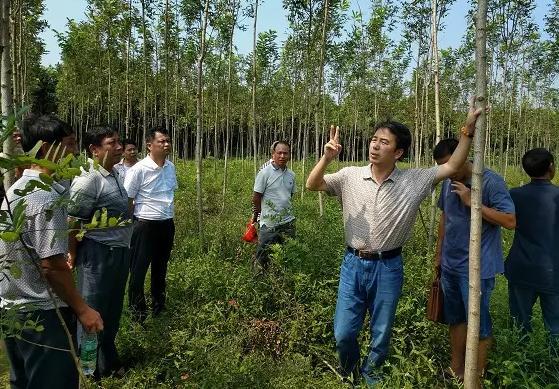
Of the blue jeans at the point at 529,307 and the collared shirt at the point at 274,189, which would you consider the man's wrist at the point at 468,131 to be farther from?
the collared shirt at the point at 274,189

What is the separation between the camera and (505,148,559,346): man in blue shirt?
10.8 feet

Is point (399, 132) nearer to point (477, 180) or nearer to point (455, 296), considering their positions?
point (477, 180)

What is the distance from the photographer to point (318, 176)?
294 cm

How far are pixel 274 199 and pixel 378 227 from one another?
2.40 meters

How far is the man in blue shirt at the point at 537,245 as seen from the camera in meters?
3.28

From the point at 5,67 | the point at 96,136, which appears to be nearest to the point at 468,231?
the point at 96,136

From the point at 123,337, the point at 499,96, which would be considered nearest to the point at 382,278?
the point at 123,337

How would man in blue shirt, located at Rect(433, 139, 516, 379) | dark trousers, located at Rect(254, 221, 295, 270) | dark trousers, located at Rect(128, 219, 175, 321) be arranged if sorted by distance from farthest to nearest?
dark trousers, located at Rect(254, 221, 295, 270) < dark trousers, located at Rect(128, 219, 175, 321) < man in blue shirt, located at Rect(433, 139, 516, 379)

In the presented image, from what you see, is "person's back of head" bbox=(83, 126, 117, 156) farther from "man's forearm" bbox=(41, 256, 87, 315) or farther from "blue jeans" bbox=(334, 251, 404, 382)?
"blue jeans" bbox=(334, 251, 404, 382)

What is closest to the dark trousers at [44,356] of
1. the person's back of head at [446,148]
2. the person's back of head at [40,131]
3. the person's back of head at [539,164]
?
the person's back of head at [40,131]

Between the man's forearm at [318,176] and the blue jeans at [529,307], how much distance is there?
5.79 ft

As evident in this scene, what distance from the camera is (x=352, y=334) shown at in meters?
2.99

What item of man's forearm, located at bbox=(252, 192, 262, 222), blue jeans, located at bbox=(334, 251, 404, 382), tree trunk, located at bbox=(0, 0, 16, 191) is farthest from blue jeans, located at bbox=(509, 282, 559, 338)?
tree trunk, located at bbox=(0, 0, 16, 191)

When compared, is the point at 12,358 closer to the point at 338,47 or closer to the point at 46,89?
the point at 338,47
